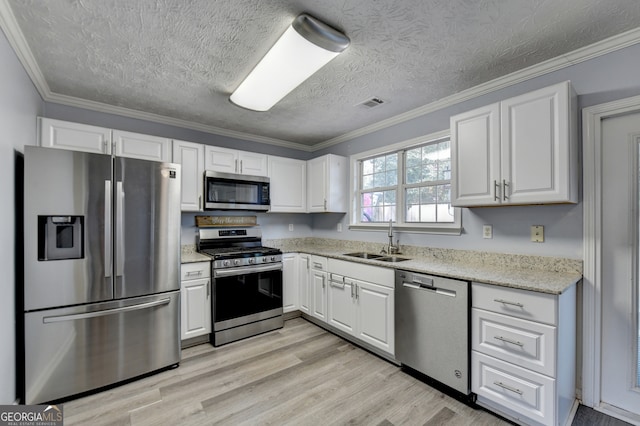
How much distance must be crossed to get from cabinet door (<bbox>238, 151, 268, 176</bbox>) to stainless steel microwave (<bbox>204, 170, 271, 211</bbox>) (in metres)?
0.10

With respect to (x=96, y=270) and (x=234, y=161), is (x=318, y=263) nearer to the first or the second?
(x=234, y=161)

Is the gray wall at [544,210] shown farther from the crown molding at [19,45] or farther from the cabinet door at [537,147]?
the crown molding at [19,45]

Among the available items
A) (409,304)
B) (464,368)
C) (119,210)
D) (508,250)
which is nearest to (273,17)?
(119,210)

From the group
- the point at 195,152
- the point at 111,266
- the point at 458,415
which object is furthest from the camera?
the point at 195,152

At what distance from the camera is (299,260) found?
3479 mm

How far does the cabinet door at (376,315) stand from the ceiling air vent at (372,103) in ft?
5.77

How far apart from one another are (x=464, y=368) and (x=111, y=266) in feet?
8.68

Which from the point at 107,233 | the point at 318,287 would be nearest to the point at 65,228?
the point at 107,233

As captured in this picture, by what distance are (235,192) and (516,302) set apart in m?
2.84

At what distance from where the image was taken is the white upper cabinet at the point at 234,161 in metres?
3.16

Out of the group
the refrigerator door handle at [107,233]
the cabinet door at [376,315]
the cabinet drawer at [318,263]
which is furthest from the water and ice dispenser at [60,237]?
the cabinet door at [376,315]

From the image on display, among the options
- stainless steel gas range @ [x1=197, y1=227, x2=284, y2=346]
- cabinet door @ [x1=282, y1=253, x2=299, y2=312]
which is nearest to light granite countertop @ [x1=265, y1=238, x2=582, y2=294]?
cabinet door @ [x1=282, y1=253, x2=299, y2=312]

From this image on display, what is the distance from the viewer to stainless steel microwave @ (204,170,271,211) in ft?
10.2

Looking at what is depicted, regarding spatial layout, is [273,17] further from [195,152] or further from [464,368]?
[464,368]
